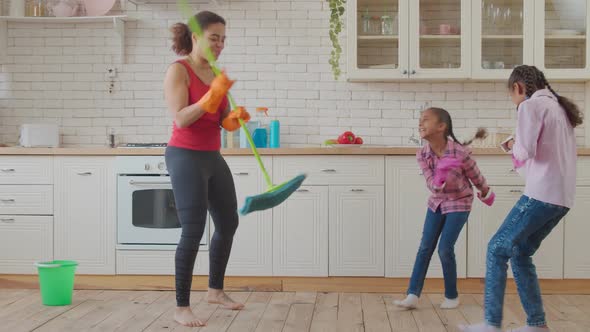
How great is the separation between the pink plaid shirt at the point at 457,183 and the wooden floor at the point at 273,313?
1.72ft

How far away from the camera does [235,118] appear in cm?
318

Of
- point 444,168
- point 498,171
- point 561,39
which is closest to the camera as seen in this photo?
point 444,168

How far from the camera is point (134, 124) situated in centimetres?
496

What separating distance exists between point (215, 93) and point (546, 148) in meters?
1.29

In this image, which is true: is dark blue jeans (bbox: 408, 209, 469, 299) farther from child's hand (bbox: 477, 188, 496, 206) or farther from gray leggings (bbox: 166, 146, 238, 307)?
gray leggings (bbox: 166, 146, 238, 307)

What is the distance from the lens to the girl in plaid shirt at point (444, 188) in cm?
355

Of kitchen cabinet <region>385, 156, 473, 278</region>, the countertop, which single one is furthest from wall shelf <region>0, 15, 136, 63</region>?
kitchen cabinet <region>385, 156, 473, 278</region>

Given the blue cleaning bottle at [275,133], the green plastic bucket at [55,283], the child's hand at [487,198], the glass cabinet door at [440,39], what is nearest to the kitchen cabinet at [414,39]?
the glass cabinet door at [440,39]

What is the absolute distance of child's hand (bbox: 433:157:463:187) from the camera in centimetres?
353

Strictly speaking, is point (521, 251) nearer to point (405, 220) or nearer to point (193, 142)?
point (405, 220)

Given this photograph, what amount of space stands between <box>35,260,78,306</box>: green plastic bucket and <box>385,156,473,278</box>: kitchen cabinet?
1723 mm

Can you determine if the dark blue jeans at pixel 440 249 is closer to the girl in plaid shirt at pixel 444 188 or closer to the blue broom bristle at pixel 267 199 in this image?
the girl in plaid shirt at pixel 444 188

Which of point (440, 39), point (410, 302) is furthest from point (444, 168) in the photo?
point (440, 39)

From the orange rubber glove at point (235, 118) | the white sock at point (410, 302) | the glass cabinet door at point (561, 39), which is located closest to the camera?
the orange rubber glove at point (235, 118)
